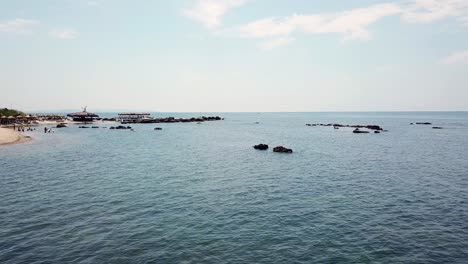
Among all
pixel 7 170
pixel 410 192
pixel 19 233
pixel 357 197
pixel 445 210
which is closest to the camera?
pixel 19 233

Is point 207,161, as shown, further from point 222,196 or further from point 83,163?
point 222,196

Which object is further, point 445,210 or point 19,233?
point 445,210

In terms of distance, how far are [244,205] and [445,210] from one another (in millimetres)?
15696

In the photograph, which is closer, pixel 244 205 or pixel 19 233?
pixel 19 233

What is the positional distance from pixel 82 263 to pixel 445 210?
25.7m

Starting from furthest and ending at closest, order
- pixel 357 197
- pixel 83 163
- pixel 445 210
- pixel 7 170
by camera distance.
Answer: pixel 83 163 < pixel 7 170 < pixel 357 197 < pixel 445 210

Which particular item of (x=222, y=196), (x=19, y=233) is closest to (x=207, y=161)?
(x=222, y=196)

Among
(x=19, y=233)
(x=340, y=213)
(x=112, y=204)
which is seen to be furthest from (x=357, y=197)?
(x=19, y=233)

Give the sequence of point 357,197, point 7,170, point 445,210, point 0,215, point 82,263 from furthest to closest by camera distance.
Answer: point 7,170
point 357,197
point 445,210
point 0,215
point 82,263

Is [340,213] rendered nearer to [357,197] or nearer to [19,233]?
[357,197]

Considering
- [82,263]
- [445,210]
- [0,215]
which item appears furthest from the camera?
[445,210]

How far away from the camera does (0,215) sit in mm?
23281

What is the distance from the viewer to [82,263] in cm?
1616

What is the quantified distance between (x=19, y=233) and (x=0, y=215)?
482 cm
